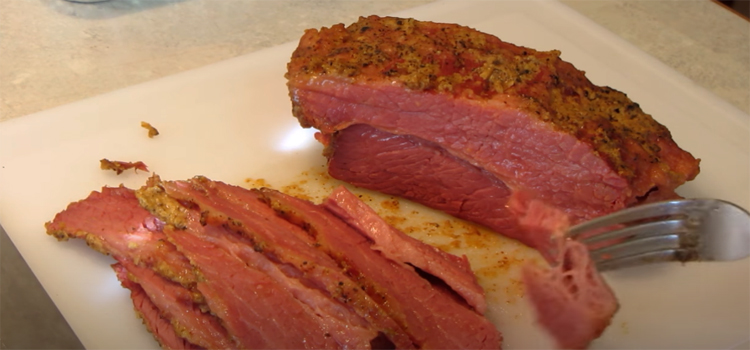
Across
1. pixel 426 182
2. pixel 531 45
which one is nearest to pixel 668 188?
pixel 426 182

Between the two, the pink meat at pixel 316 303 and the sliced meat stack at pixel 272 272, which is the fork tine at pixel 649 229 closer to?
the sliced meat stack at pixel 272 272

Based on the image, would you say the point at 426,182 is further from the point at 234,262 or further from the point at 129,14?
the point at 129,14

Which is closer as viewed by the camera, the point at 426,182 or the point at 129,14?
→ the point at 426,182

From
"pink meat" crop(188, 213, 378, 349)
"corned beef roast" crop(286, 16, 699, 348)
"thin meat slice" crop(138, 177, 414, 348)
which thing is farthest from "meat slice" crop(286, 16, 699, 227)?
"pink meat" crop(188, 213, 378, 349)

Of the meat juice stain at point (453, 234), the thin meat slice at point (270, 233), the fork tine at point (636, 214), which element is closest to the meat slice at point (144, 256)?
the thin meat slice at point (270, 233)

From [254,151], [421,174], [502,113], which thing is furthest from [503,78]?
[254,151]

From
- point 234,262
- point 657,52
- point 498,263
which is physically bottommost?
point 234,262
